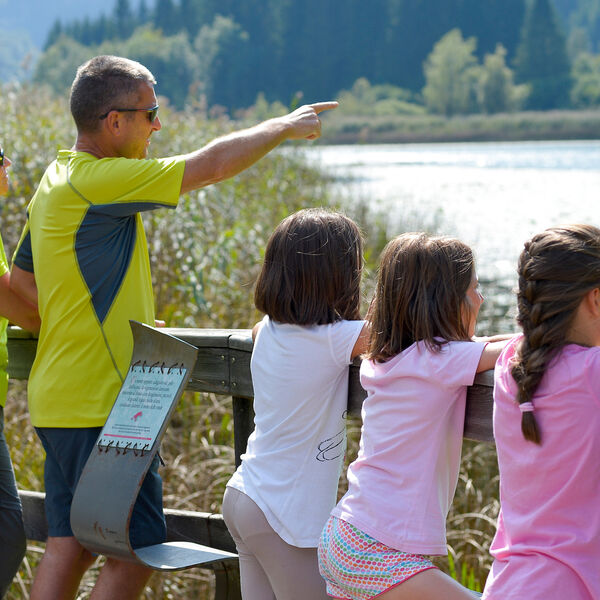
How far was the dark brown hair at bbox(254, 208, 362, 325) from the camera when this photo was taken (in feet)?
7.11

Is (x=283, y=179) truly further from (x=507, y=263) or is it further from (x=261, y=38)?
(x=261, y=38)

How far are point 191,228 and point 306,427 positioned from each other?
12.6 feet

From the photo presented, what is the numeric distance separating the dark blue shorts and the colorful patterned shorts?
0.63 metres

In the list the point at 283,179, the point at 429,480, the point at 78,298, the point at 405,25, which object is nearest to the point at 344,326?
the point at 429,480

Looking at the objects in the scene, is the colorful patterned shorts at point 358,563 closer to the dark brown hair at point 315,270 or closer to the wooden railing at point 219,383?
the wooden railing at point 219,383

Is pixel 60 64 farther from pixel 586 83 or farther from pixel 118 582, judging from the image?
pixel 118 582

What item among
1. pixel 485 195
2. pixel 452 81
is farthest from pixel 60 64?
pixel 485 195

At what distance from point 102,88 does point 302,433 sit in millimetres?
1050

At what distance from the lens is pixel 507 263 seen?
34.8 ft

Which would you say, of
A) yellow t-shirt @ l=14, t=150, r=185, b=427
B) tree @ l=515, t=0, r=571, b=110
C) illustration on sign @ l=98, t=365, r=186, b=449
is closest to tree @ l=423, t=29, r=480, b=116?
tree @ l=515, t=0, r=571, b=110

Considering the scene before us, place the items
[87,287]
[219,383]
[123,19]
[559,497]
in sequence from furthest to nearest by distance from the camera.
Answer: [123,19] < [219,383] < [87,287] < [559,497]

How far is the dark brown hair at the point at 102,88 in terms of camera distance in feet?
8.32

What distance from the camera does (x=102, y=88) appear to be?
2537 mm

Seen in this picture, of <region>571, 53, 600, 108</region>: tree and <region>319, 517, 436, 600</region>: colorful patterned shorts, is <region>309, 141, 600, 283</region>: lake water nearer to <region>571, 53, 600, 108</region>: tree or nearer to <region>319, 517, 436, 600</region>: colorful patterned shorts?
<region>319, 517, 436, 600</region>: colorful patterned shorts
